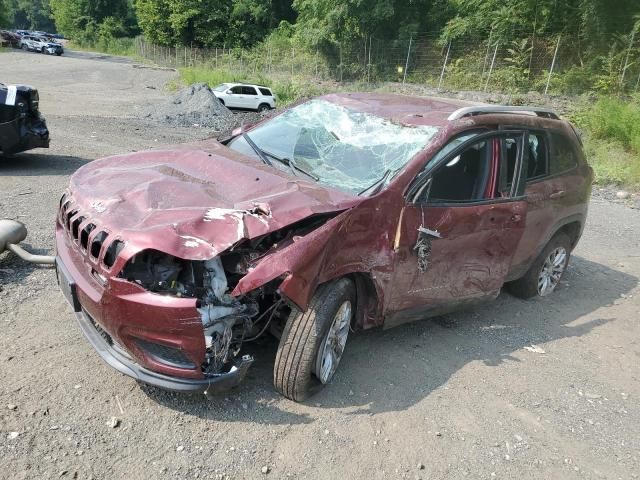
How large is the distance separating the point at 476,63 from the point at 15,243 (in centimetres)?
2003

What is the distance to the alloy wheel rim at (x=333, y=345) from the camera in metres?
3.33

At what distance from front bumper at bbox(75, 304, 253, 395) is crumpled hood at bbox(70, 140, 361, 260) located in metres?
0.64

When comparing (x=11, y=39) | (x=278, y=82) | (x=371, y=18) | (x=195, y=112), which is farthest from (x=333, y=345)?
(x=11, y=39)

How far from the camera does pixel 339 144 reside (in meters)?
4.12

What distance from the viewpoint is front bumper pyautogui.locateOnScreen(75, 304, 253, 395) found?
2852mm

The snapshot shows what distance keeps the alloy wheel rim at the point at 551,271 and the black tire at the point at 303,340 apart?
10.0 ft

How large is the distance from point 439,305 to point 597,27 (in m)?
19.1

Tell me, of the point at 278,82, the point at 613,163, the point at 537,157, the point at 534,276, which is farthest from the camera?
the point at 278,82

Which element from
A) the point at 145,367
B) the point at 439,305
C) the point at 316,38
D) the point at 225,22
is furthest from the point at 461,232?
the point at 225,22

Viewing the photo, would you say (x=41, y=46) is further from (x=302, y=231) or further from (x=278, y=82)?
(x=302, y=231)

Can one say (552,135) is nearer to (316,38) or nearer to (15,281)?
(15,281)

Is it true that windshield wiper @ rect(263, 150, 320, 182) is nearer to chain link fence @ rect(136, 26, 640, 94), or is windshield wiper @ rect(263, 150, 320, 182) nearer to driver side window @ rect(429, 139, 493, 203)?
driver side window @ rect(429, 139, 493, 203)

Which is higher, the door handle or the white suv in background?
the door handle

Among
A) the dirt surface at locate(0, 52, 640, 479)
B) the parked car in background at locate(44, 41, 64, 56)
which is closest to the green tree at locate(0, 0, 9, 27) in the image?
the parked car in background at locate(44, 41, 64, 56)
